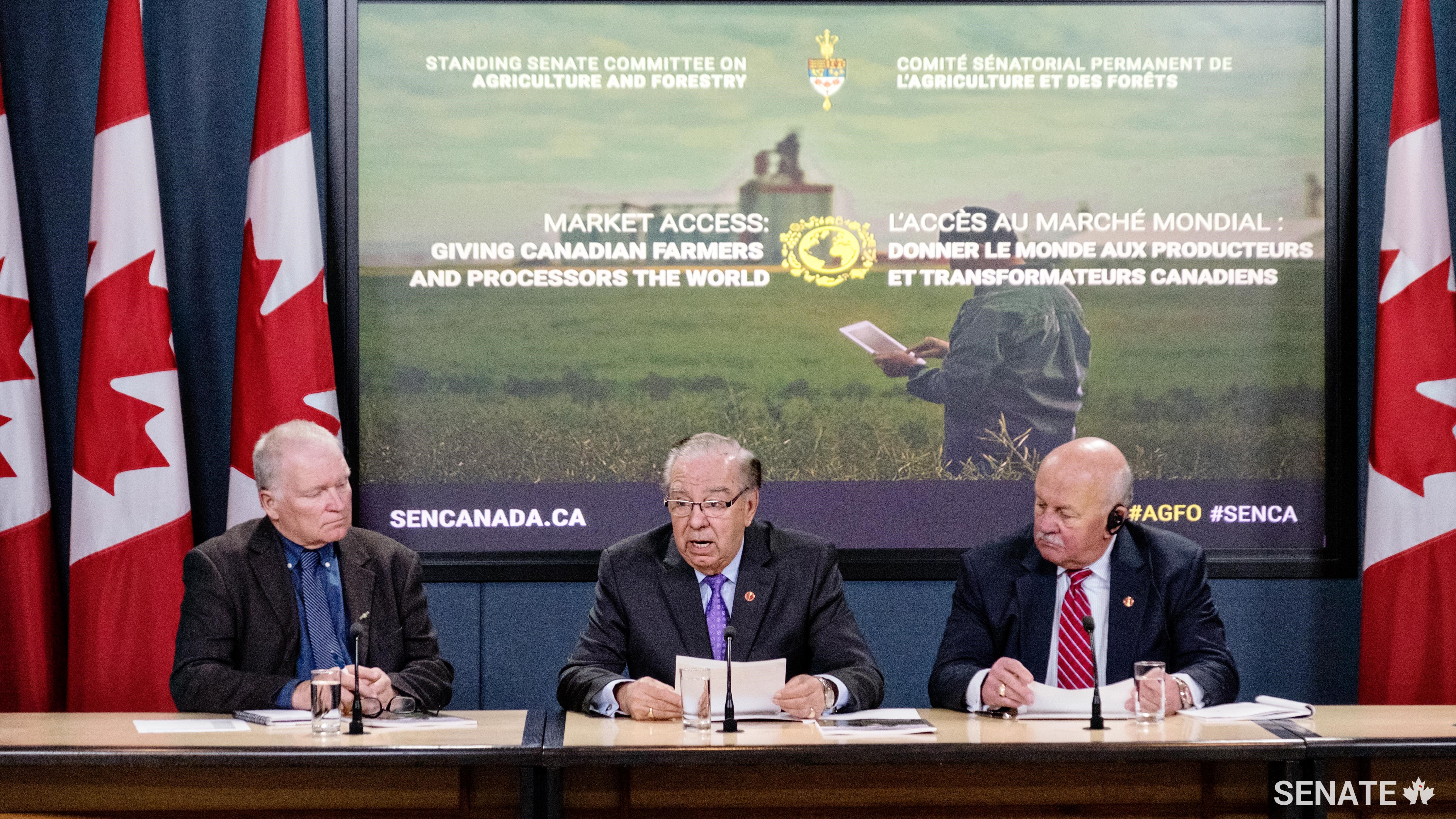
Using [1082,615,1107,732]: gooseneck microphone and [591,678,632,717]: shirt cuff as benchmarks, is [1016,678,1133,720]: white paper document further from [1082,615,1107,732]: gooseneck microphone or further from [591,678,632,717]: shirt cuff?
[591,678,632,717]: shirt cuff

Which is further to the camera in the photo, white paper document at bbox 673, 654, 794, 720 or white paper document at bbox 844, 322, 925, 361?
white paper document at bbox 844, 322, 925, 361

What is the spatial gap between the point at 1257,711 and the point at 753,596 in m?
1.16

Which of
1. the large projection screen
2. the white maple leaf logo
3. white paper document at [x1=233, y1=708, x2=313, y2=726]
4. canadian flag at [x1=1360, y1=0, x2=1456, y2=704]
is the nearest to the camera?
the white maple leaf logo

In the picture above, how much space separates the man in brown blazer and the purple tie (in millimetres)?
633

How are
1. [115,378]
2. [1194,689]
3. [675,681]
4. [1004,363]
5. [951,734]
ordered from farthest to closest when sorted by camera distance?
[1004,363]
[115,378]
[675,681]
[1194,689]
[951,734]

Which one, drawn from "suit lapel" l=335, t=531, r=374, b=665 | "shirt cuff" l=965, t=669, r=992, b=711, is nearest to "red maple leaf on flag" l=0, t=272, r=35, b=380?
"suit lapel" l=335, t=531, r=374, b=665

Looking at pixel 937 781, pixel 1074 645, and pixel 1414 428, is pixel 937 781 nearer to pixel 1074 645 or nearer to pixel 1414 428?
pixel 1074 645

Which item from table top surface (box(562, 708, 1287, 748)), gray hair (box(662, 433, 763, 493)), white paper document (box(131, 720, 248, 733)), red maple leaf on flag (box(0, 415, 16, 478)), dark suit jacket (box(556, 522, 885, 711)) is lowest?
white paper document (box(131, 720, 248, 733))

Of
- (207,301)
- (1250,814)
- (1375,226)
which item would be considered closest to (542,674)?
(207,301)

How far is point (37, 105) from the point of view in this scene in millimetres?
4367

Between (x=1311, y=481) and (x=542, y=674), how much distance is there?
8.38ft

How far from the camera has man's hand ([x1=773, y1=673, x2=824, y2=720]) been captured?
2879 mm

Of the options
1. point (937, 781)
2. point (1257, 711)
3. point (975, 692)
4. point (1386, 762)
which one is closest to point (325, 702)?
point (937, 781)

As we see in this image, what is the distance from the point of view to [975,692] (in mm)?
3043
